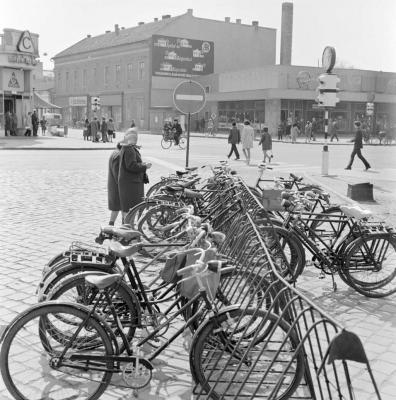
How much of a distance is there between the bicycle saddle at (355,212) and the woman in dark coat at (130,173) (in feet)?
10.1

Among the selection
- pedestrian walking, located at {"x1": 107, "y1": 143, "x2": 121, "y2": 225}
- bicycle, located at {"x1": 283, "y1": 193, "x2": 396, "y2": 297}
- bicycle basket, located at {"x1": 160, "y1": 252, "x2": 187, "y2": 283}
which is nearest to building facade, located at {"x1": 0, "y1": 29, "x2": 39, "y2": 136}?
pedestrian walking, located at {"x1": 107, "y1": 143, "x2": 121, "y2": 225}

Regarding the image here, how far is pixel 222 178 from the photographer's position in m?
7.70

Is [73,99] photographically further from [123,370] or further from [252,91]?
[123,370]

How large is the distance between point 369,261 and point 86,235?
4177mm

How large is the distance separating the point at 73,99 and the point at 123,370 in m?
73.8

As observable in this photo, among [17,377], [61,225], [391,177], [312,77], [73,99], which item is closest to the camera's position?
[17,377]

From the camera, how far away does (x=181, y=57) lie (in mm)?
61469

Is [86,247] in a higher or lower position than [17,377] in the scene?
higher

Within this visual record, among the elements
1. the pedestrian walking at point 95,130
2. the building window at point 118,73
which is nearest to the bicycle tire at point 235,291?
the pedestrian walking at point 95,130

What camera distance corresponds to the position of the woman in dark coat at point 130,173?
25.5ft

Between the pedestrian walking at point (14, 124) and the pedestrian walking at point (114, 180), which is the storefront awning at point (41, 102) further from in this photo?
the pedestrian walking at point (114, 180)

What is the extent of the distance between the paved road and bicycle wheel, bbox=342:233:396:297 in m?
0.13

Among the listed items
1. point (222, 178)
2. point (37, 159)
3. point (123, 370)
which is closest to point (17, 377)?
point (123, 370)

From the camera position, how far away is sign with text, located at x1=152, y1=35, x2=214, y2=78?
60500 mm
